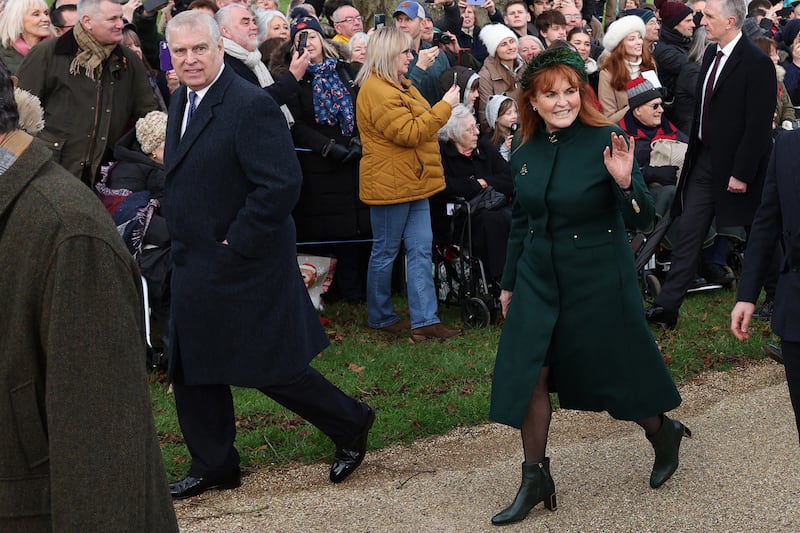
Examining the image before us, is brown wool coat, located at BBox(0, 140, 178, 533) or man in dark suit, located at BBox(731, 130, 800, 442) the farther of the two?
man in dark suit, located at BBox(731, 130, 800, 442)

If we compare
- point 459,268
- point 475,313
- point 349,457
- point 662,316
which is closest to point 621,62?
point 459,268

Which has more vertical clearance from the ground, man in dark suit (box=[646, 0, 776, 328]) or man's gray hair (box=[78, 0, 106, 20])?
man's gray hair (box=[78, 0, 106, 20])

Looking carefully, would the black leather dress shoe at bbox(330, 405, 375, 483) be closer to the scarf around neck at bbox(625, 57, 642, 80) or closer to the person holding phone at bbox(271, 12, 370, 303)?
the person holding phone at bbox(271, 12, 370, 303)

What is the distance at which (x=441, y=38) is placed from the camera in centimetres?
1111

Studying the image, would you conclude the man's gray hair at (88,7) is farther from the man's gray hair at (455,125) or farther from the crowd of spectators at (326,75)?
the man's gray hair at (455,125)

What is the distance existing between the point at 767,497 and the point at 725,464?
439 millimetres

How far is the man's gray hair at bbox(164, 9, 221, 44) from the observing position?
5082 millimetres

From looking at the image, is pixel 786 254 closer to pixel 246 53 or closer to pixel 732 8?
pixel 732 8

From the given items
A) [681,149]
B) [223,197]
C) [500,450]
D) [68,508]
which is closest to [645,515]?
[500,450]

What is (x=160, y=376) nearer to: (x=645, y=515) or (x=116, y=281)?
(x=645, y=515)

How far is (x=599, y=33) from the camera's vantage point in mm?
14492

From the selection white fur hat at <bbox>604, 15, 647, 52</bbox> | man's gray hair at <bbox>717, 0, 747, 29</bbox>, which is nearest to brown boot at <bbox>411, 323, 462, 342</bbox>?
man's gray hair at <bbox>717, 0, 747, 29</bbox>

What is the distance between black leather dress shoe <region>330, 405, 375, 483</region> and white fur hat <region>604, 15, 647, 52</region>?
6040 mm

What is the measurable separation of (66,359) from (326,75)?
6.34 m
